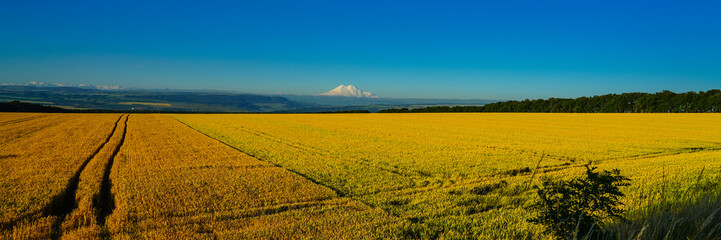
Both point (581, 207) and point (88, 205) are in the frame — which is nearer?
point (581, 207)

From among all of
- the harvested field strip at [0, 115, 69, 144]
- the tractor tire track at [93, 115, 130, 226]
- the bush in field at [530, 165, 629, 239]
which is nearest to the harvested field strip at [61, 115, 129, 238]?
the tractor tire track at [93, 115, 130, 226]

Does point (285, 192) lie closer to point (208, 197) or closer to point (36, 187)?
point (208, 197)

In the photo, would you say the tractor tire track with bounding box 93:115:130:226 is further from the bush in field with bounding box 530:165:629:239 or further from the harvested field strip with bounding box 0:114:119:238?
the bush in field with bounding box 530:165:629:239

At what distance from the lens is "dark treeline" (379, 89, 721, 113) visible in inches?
3167

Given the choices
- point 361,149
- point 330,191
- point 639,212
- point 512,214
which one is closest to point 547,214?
point 512,214

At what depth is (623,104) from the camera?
98.9 meters

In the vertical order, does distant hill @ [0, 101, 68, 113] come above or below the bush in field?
below

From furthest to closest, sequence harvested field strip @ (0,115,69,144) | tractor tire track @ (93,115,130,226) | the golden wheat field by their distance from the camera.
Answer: harvested field strip @ (0,115,69,144) < tractor tire track @ (93,115,130,226) < the golden wheat field

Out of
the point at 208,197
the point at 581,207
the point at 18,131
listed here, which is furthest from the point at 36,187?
the point at 18,131

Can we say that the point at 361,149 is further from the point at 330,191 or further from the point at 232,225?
the point at 232,225

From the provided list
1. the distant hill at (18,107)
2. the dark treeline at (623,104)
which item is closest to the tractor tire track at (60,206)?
the dark treeline at (623,104)

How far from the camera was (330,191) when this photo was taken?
28.4 ft

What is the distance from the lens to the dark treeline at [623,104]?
264 feet

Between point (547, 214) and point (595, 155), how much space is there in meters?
13.8
